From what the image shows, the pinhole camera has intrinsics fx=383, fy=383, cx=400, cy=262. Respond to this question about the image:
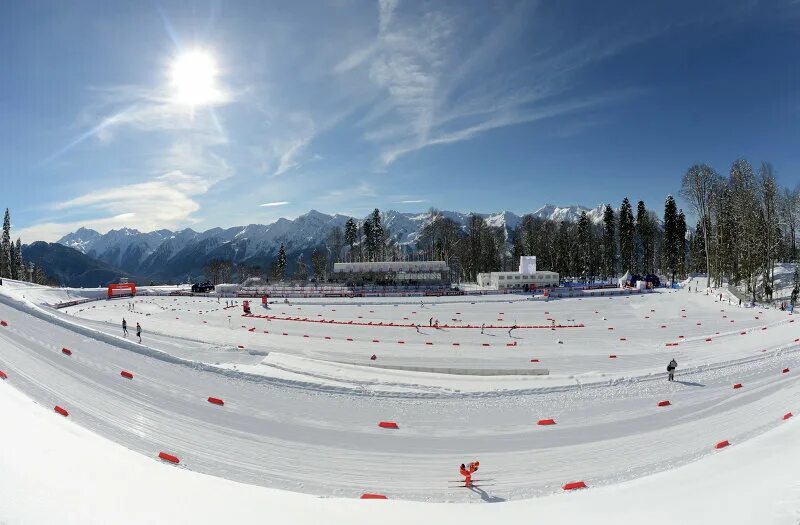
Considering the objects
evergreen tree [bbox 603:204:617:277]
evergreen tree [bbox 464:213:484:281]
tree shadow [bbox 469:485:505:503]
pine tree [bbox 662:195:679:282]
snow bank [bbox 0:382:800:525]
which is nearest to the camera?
snow bank [bbox 0:382:800:525]

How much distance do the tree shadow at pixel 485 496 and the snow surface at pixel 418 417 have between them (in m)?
0.04

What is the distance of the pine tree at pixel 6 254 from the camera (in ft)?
256

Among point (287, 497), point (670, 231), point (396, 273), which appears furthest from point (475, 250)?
point (287, 497)

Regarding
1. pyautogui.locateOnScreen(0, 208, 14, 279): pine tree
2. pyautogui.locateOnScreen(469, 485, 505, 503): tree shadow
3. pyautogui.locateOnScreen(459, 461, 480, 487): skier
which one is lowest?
pyautogui.locateOnScreen(469, 485, 505, 503): tree shadow

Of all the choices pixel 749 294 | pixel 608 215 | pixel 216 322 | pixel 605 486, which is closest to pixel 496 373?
pixel 605 486

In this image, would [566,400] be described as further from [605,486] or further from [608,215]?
[608,215]

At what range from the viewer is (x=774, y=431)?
1151 centimetres

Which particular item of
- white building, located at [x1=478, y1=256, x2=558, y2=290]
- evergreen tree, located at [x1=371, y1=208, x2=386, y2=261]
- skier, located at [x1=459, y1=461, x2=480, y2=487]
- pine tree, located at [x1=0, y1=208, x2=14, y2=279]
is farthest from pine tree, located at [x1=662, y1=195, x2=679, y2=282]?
pine tree, located at [x1=0, y1=208, x2=14, y2=279]

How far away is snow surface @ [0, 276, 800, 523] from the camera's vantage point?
909cm

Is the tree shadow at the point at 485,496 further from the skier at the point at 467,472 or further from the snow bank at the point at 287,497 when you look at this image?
the snow bank at the point at 287,497

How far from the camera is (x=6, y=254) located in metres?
79.2

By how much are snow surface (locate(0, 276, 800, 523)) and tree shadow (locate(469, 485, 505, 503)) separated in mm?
42

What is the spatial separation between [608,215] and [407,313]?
59.3m

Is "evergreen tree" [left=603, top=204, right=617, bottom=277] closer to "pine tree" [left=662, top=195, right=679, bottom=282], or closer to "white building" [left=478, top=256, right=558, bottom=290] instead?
"pine tree" [left=662, top=195, right=679, bottom=282]
